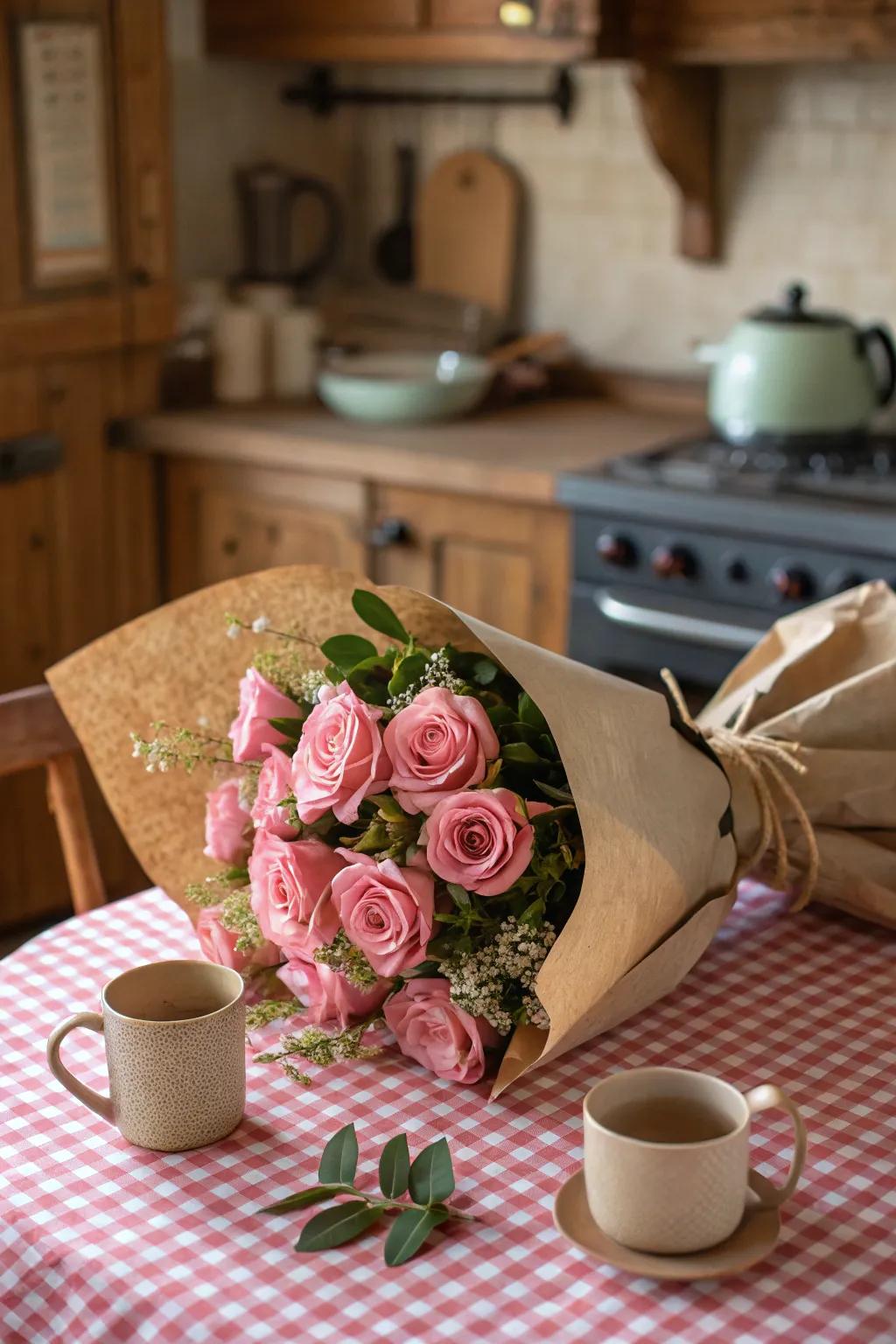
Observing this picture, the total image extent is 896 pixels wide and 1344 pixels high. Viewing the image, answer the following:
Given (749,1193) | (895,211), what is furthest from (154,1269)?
(895,211)

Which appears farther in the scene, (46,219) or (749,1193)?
(46,219)

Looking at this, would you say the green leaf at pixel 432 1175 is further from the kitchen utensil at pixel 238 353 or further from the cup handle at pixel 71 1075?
the kitchen utensil at pixel 238 353

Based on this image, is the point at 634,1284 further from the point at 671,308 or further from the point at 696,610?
the point at 671,308

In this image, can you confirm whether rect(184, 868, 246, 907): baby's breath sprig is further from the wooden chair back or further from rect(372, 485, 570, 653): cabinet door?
rect(372, 485, 570, 653): cabinet door

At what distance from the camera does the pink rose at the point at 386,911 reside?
1.07 meters

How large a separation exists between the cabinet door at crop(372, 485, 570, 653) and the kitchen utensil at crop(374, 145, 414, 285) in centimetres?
88

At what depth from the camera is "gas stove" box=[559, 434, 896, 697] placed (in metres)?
2.38

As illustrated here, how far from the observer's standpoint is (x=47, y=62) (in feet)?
8.84

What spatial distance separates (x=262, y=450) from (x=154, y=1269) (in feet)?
6.94

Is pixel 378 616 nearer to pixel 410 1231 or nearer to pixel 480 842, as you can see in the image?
pixel 480 842

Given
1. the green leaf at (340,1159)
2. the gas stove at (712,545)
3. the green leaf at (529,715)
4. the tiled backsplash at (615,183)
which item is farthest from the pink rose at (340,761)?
the tiled backsplash at (615,183)

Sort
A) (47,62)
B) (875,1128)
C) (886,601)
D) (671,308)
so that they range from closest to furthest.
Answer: (875,1128) → (886,601) → (47,62) → (671,308)

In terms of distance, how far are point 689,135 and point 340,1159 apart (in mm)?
2369

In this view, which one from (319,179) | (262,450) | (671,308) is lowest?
(262,450)
